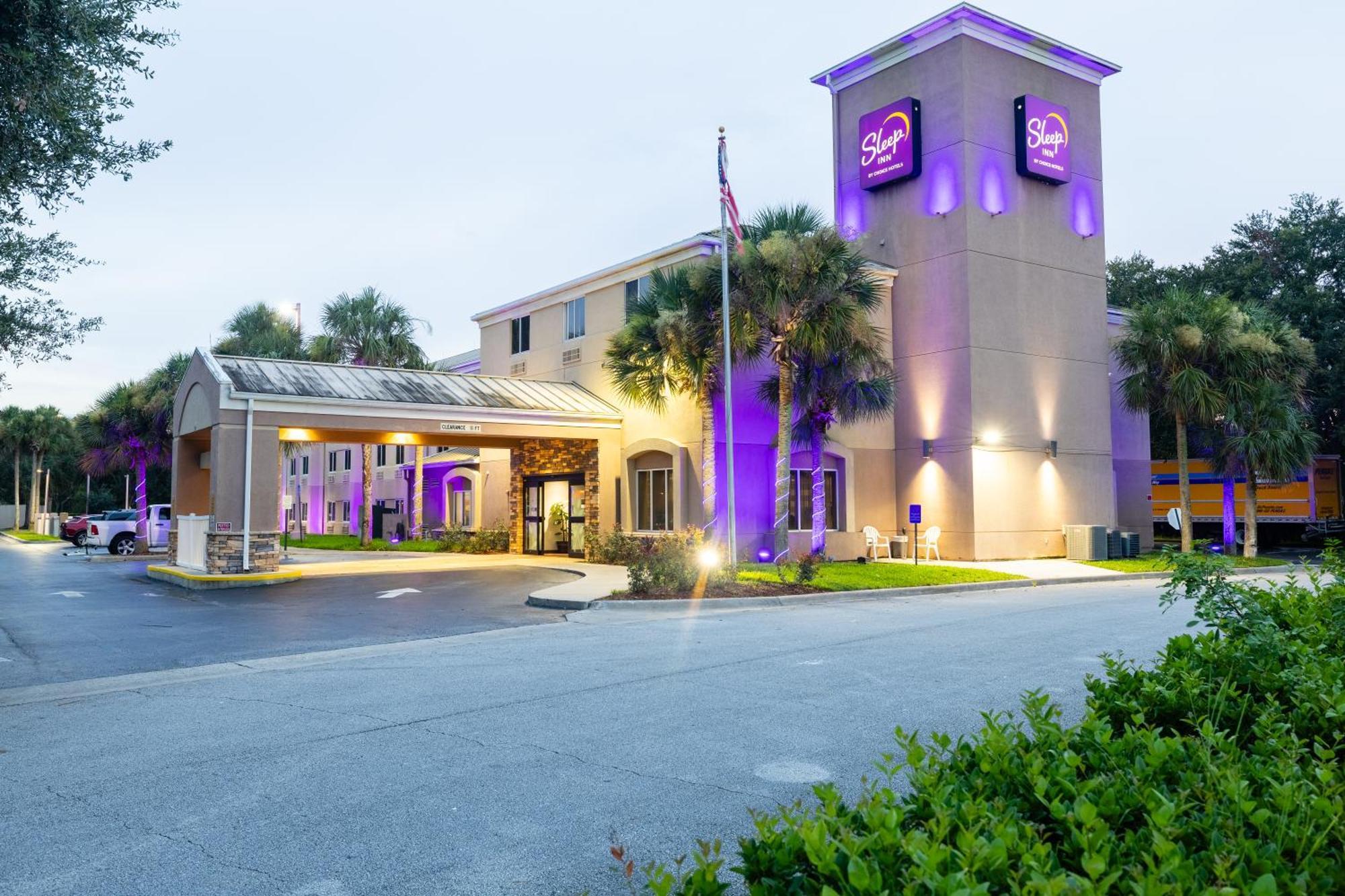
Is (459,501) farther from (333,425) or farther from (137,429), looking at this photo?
(333,425)

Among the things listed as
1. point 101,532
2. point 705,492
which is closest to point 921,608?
point 705,492

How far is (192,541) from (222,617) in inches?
324

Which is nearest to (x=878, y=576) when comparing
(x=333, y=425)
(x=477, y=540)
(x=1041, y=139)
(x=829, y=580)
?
(x=829, y=580)

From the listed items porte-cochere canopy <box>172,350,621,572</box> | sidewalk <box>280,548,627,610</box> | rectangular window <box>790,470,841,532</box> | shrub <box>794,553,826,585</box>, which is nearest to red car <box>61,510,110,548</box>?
sidewalk <box>280,548,627,610</box>

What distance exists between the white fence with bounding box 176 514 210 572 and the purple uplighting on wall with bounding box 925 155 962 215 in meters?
20.0

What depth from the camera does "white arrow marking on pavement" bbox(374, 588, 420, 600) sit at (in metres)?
18.7

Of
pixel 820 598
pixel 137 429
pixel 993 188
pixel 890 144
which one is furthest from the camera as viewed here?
pixel 137 429

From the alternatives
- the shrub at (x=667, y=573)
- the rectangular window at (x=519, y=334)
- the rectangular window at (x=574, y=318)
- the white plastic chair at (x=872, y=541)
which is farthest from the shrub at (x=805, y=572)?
the rectangular window at (x=519, y=334)

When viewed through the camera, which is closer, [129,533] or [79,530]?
[129,533]

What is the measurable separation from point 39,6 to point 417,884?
8427 millimetres

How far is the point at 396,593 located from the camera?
1942 cm

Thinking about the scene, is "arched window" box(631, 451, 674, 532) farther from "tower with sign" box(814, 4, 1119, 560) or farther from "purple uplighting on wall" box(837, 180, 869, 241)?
"purple uplighting on wall" box(837, 180, 869, 241)

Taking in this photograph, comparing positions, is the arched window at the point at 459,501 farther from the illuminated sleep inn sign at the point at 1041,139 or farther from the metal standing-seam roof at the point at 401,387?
the illuminated sleep inn sign at the point at 1041,139

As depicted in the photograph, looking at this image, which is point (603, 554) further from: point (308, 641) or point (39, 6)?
point (39, 6)
